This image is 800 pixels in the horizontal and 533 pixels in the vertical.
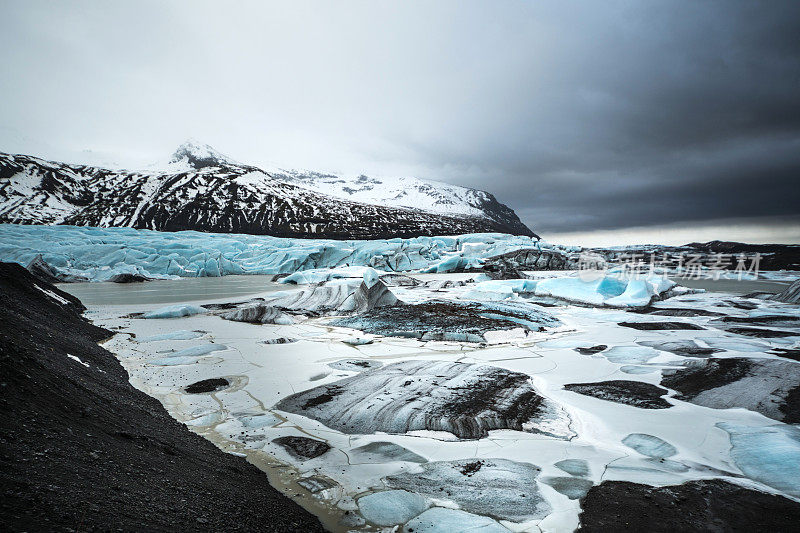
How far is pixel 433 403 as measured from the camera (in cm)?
457

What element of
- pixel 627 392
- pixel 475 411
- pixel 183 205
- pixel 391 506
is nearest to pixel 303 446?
pixel 391 506

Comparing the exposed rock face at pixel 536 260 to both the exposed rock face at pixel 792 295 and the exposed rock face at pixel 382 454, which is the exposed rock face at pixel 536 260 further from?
the exposed rock face at pixel 382 454

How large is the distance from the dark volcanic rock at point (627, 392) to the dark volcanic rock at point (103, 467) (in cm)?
400

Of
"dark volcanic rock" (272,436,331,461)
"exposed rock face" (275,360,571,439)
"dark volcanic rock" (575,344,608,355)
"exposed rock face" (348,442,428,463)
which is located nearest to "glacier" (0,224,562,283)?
"dark volcanic rock" (575,344,608,355)

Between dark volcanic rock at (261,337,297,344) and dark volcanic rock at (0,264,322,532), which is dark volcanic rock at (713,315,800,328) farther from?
dark volcanic rock at (0,264,322,532)

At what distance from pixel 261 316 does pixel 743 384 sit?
960 cm

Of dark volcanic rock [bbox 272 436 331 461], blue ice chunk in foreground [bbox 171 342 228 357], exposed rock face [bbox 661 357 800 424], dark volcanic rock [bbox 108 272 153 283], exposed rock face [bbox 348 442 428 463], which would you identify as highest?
exposed rock face [bbox 661 357 800 424]

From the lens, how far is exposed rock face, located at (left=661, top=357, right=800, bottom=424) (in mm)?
4430

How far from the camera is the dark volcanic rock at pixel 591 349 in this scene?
279 inches

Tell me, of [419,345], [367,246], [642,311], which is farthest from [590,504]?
[367,246]

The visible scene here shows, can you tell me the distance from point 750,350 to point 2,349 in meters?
10.1

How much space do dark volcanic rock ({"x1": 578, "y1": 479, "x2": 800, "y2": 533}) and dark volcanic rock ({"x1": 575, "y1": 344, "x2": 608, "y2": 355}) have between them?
4193mm

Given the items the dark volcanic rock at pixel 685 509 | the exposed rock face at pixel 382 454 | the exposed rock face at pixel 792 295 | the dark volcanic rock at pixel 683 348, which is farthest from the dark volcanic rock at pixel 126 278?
the exposed rock face at pixel 792 295

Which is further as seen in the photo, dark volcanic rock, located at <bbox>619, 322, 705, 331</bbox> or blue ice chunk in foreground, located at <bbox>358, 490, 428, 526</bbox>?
dark volcanic rock, located at <bbox>619, 322, 705, 331</bbox>
